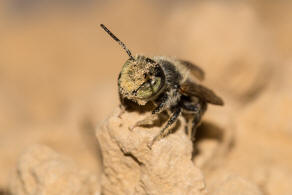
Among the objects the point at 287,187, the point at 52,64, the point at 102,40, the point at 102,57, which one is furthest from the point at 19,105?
the point at 287,187

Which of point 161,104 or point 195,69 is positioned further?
point 195,69

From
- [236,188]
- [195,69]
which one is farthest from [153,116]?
[195,69]

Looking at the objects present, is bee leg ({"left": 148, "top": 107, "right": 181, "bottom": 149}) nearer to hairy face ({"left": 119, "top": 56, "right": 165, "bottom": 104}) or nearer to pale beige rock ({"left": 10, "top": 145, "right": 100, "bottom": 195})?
hairy face ({"left": 119, "top": 56, "right": 165, "bottom": 104})

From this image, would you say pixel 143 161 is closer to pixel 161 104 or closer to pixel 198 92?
pixel 161 104

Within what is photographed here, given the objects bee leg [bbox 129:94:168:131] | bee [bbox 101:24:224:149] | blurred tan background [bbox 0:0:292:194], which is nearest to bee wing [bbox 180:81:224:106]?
bee [bbox 101:24:224:149]

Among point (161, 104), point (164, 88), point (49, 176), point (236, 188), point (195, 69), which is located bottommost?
point (49, 176)

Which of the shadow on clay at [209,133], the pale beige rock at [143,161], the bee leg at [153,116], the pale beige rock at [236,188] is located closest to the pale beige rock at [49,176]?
the pale beige rock at [143,161]
